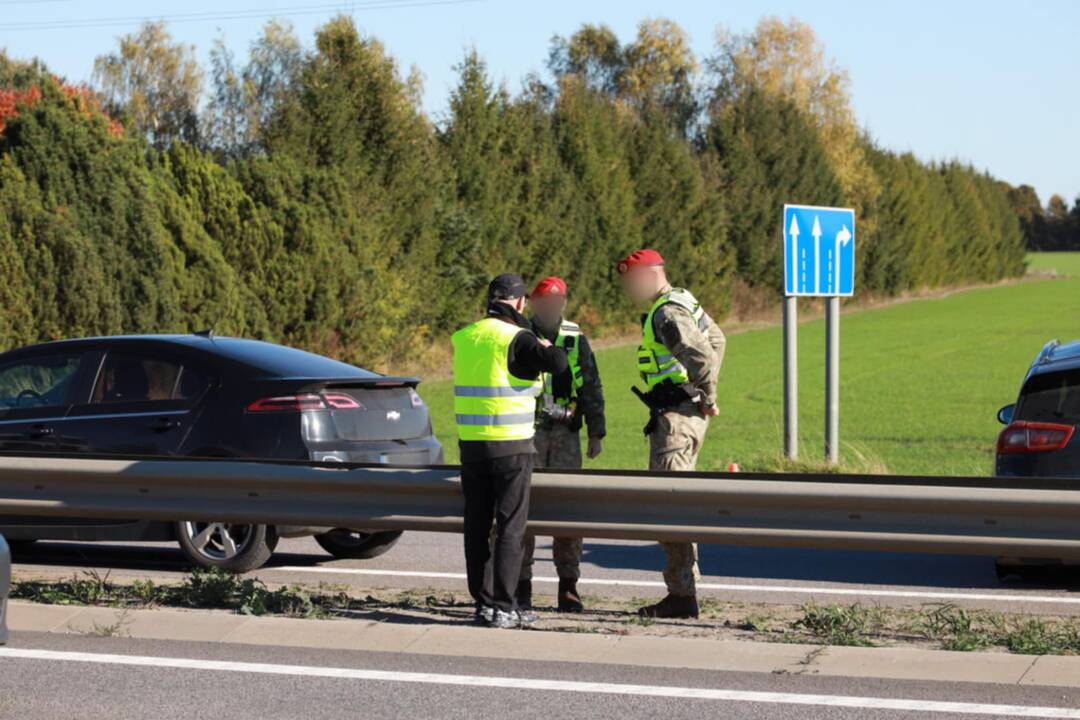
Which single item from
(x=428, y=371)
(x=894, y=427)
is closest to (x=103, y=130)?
(x=428, y=371)

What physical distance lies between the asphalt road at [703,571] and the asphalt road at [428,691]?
2.24 m

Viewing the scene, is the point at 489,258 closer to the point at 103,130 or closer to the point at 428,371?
the point at 428,371

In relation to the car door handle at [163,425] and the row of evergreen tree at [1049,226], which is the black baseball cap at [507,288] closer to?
the car door handle at [163,425]

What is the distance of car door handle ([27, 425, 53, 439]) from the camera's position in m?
10.1

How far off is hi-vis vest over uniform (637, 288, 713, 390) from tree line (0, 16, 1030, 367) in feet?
50.9

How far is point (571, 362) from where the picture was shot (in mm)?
8438

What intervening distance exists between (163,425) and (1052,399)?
210 inches

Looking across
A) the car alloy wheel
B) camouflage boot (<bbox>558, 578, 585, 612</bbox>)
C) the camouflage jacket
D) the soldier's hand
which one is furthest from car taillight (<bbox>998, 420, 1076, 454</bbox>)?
the car alloy wheel

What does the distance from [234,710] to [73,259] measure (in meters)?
17.5

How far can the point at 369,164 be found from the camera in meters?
30.3

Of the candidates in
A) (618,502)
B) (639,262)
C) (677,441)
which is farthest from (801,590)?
(639,262)

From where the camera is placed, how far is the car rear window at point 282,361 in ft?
32.7

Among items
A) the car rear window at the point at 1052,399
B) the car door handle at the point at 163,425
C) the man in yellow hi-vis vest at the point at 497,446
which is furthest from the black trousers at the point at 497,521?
the car rear window at the point at 1052,399

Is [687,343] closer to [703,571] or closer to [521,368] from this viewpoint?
[521,368]
